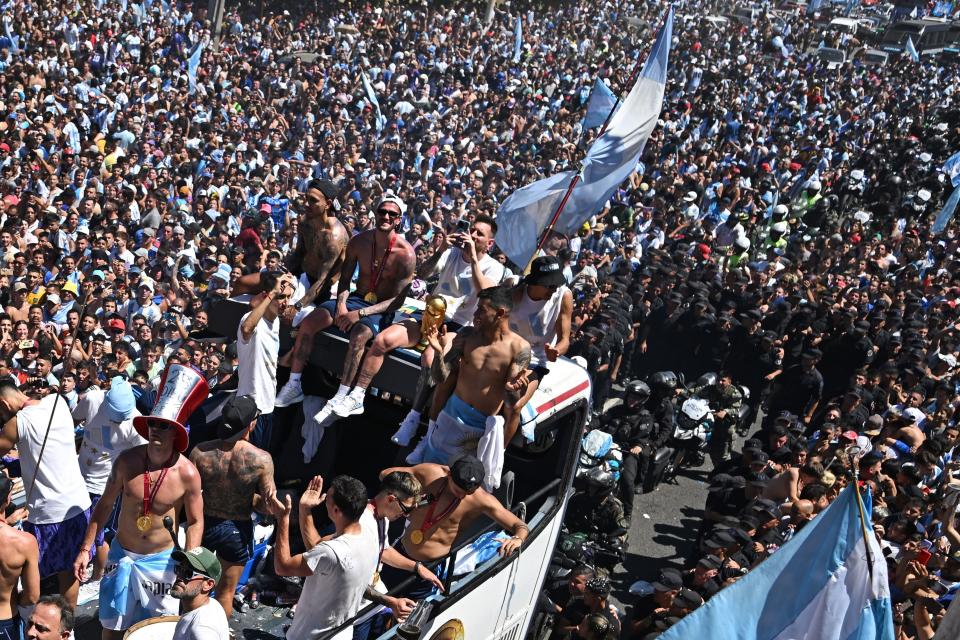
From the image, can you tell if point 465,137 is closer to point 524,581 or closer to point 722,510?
point 722,510

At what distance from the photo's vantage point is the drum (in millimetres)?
5484

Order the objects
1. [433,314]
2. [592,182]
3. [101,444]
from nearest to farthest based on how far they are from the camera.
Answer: [101,444], [433,314], [592,182]

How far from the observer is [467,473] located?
6.37m

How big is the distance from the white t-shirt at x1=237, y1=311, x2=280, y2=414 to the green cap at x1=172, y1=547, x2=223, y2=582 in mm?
2365

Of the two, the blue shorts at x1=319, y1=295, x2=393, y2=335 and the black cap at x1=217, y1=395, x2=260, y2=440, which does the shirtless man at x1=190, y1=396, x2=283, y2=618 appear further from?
the blue shorts at x1=319, y1=295, x2=393, y2=335

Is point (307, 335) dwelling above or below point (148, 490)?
below

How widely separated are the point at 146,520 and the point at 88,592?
901 millimetres

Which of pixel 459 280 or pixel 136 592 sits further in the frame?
pixel 459 280

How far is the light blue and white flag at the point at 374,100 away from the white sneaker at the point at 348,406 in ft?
50.4

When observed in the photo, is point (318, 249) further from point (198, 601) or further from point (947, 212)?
point (947, 212)

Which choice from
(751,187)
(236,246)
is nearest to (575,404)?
(236,246)

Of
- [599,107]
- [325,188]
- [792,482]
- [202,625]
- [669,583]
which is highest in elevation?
[325,188]

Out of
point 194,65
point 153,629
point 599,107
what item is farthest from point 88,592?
point 194,65

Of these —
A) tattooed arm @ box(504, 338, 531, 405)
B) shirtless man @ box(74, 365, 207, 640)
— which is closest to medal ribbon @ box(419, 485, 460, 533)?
tattooed arm @ box(504, 338, 531, 405)
